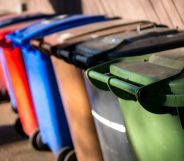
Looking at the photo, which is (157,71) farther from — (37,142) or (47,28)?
(37,142)

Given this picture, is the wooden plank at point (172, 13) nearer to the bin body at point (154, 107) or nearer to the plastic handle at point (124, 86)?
the bin body at point (154, 107)

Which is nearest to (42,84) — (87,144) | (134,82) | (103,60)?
(87,144)

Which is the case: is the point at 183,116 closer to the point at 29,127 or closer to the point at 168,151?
the point at 168,151

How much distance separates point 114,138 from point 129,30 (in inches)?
51.2

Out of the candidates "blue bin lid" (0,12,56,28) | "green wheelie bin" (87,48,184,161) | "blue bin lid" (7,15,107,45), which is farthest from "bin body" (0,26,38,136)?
"green wheelie bin" (87,48,184,161)

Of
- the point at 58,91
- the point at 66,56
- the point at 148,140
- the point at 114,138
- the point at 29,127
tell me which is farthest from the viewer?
the point at 29,127

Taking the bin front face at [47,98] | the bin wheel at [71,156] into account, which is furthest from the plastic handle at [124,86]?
the bin wheel at [71,156]

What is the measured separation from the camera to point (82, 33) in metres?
4.25

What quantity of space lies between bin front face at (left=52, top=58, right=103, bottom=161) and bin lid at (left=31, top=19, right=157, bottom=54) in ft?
0.52

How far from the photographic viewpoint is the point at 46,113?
456 centimetres

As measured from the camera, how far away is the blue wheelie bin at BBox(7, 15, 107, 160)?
4387 millimetres

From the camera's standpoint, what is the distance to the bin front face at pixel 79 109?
3902 mm

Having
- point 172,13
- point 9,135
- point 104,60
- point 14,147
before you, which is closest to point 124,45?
point 104,60

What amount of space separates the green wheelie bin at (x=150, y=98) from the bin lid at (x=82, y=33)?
1.15 meters
